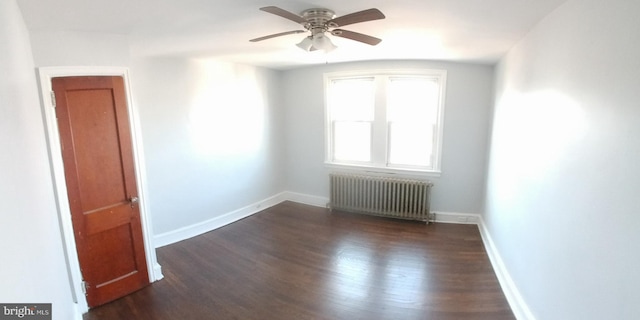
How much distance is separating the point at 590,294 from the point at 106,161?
362cm

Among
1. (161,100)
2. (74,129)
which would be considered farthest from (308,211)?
(74,129)

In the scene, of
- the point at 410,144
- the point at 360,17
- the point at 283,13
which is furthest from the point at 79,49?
the point at 410,144

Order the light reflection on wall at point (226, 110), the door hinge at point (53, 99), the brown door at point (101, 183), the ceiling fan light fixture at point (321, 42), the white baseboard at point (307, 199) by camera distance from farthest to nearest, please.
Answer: the white baseboard at point (307, 199) → the light reflection on wall at point (226, 110) → the brown door at point (101, 183) → the door hinge at point (53, 99) → the ceiling fan light fixture at point (321, 42)

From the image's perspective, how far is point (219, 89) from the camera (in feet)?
13.5

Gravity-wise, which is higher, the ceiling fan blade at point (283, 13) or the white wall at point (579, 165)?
the ceiling fan blade at point (283, 13)

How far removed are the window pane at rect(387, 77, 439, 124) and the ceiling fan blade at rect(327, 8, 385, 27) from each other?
2741 millimetres

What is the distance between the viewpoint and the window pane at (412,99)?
427 centimetres

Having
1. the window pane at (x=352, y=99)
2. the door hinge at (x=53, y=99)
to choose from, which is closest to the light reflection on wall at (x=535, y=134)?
the window pane at (x=352, y=99)

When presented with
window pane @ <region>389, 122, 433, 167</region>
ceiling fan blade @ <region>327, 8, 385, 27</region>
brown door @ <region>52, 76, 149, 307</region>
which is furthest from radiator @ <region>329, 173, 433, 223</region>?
ceiling fan blade @ <region>327, 8, 385, 27</region>

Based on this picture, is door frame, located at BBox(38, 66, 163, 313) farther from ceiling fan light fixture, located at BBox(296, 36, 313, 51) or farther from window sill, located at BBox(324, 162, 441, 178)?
window sill, located at BBox(324, 162, 441, 178)

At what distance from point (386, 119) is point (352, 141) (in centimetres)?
71

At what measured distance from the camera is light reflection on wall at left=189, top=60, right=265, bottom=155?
3.91 metres

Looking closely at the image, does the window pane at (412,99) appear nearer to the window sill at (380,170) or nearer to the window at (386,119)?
the window at (386,119)

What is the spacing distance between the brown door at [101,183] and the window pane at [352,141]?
3.15 meters
